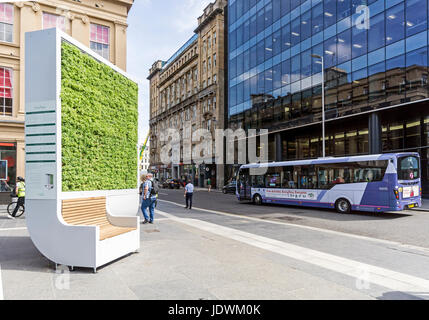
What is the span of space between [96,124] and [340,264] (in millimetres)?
5890

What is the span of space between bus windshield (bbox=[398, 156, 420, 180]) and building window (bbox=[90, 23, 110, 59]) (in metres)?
18.8

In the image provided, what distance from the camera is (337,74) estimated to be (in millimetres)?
26625

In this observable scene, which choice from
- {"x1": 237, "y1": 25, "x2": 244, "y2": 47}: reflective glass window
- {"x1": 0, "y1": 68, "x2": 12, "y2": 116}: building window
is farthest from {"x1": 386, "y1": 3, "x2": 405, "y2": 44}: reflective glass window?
{"x1": 0, "y1": 68, "x2": 12, "y2": 116}: building window

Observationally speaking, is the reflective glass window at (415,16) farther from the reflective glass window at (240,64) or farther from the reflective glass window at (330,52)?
the reflective glass window at (240,64)

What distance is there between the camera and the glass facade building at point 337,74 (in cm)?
2184

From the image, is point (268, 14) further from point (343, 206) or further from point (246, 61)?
point (343, 206)

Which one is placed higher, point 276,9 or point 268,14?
point 268,14

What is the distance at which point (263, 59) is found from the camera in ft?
117

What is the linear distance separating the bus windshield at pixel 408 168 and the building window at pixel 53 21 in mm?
21301

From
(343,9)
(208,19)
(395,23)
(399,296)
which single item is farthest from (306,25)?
(399,296)

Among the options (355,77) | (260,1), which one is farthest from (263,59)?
(355,77)

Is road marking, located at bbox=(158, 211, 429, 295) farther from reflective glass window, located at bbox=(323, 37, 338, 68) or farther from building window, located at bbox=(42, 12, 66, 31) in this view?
reflective glass window, located at bbox=(323, 37, 338, 68)

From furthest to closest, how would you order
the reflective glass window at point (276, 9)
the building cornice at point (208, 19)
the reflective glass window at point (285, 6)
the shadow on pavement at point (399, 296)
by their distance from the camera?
the building cornice at point (208, 19) → the reflective glass window at point (276, 9) → the reflective glass window at point (285, 6) → the shadow on pavement at point (399, 296)

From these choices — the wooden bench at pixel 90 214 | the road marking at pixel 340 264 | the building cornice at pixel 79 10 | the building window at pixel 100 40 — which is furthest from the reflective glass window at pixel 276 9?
the wooden bench at pixel 90 214
